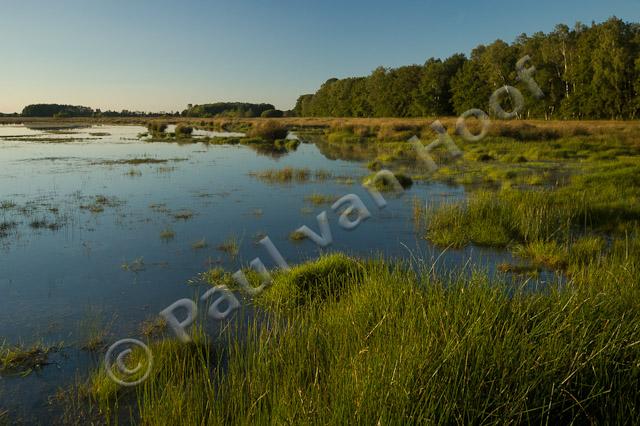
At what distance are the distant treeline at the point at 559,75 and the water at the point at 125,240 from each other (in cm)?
3757

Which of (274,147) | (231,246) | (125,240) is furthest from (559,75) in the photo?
(125,240)

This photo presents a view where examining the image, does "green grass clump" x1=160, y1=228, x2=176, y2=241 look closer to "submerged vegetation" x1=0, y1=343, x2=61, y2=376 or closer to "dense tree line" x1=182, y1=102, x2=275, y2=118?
"submerged vegetation" x1=0, y1=343, x2=61, y2=376

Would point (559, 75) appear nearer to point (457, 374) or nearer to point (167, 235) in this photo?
point (167, 235)

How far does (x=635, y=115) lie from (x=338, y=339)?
5549cm

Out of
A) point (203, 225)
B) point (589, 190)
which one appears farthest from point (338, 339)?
point (589, 190)

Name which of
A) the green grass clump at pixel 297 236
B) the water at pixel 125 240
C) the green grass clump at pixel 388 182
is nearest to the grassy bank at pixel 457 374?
the water at pixel 125 240

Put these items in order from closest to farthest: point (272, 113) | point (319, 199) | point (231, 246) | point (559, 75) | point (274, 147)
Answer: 1. point (231, 246)
2. point (319, 199)
3. point (274, 147)
4. point (559, 75)
5. point (272, 113)

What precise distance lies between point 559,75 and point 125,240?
2138 inches

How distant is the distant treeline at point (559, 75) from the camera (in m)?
46.4

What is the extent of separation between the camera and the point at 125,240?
10.8 metres

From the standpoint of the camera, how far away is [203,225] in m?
12.3

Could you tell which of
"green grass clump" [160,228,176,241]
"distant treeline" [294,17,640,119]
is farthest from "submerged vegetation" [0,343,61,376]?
"distant treeline" [294,17,640,119]

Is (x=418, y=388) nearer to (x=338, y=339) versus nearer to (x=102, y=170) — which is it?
(x=338, y=339)

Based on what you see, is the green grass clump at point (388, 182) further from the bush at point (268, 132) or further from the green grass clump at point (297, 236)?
the bush at point (268, 132)
